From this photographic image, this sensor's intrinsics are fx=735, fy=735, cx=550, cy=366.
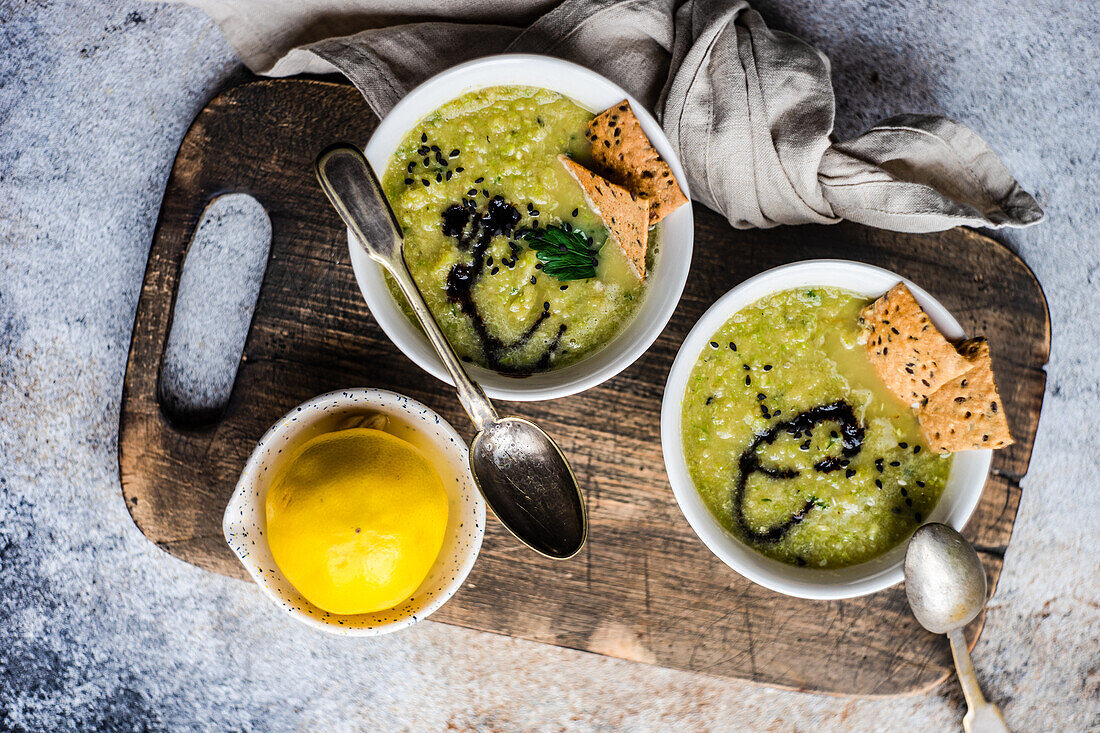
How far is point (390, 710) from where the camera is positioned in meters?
2.85

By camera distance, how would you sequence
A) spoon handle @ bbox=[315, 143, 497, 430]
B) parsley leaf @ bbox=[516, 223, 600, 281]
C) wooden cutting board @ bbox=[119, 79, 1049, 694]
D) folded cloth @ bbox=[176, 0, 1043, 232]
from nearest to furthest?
spoon handle @ bbox=[315, 143, 497, 430] → parsley leaf @ bbox=[516, 223, 600, 281] → folded cloth @ bbox=[176, 0, 1043, 232] → wooden cutting board @ bbox=[119, 79, 1049, 694]

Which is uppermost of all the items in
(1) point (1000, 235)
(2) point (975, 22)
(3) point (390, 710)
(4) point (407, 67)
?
(4) point (407, 67)

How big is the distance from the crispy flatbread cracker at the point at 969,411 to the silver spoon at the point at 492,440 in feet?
3.41

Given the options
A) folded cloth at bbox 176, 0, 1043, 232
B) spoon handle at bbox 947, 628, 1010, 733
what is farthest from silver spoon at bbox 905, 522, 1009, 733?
folded cloth at bbox 176, 0, 1043, 232

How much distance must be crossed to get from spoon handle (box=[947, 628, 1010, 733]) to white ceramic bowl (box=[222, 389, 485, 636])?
158 centimetres

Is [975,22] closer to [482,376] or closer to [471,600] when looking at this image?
[482,376]

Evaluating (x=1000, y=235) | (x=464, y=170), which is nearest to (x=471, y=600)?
(x=464, y=170)

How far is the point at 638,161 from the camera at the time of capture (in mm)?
2012

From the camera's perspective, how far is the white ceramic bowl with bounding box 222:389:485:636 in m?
2.08

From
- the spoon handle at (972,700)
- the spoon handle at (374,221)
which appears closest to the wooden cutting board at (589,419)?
the spoon handle at (972,700)

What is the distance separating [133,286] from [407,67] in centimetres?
134

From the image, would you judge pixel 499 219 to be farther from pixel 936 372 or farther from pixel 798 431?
pixel 936 372

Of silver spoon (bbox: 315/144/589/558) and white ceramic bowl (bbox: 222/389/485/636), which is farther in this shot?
white ceramic bowl (bbox: 222/389/485/636)

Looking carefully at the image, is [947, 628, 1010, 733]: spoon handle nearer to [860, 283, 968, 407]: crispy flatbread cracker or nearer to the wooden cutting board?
the wooden cutting board
